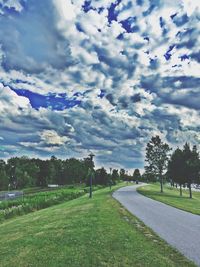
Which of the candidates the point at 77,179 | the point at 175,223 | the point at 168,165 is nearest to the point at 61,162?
the point at 77,179

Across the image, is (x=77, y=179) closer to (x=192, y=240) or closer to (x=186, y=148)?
(x=186, y=148)

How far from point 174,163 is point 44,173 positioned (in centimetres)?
8801

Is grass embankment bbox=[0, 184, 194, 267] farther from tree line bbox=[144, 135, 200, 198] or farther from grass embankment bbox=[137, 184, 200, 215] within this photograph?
tree line bbox=[144, 135, 200, 198]

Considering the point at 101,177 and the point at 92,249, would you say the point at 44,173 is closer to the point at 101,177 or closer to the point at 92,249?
the point at 101,177

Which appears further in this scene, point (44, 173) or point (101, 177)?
point (44, 173)

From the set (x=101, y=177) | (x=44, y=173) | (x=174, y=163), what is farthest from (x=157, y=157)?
(x=44, y=173)

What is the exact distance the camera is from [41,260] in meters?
9.27

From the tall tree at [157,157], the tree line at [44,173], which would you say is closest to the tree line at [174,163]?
the tall tree at [157,157]

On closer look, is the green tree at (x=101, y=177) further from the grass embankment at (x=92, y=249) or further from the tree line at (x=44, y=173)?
the grass embankment at (x=92, y=249)

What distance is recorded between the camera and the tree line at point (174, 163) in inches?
2254

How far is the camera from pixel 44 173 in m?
138

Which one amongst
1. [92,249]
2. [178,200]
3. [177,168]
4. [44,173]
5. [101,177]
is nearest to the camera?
[92,249]

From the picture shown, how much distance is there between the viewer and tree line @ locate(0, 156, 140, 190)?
383 feet

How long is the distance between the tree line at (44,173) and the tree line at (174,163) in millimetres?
35728
